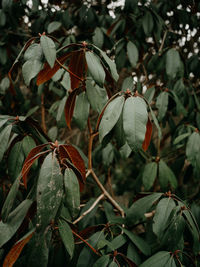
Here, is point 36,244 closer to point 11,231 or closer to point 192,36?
point 11,231

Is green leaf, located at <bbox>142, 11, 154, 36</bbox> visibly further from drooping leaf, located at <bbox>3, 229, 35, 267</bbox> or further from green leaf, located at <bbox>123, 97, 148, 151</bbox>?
drooping leaf, located at <bbox>3, 229, 35, 267</bbox>

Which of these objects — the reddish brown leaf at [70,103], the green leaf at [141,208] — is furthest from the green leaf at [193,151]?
the reddish brown leaf at [70,103]

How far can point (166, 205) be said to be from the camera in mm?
951

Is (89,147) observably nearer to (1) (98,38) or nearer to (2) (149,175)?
(2) (149,175)

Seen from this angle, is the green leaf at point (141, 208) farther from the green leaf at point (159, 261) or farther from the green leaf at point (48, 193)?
the green leaf at point (48, 193)

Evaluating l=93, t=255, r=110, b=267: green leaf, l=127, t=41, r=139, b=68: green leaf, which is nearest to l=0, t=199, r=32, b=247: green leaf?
l=93, t=255, r=110, b=267: green leaf

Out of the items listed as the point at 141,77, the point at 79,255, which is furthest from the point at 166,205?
the point at 141,77

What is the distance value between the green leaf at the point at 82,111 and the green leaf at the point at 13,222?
0.34m

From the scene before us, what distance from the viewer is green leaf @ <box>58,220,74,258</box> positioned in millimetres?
760

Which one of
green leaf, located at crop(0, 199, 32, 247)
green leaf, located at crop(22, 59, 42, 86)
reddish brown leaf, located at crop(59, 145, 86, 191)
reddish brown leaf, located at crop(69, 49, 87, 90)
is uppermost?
green leaf, located at crop(22, 59, 42, 86)

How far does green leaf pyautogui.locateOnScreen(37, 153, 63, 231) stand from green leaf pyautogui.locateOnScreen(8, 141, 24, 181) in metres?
0.30

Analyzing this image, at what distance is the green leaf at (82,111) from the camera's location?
38.6 inches

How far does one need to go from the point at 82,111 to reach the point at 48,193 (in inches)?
17.2

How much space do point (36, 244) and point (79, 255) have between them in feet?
1.11
